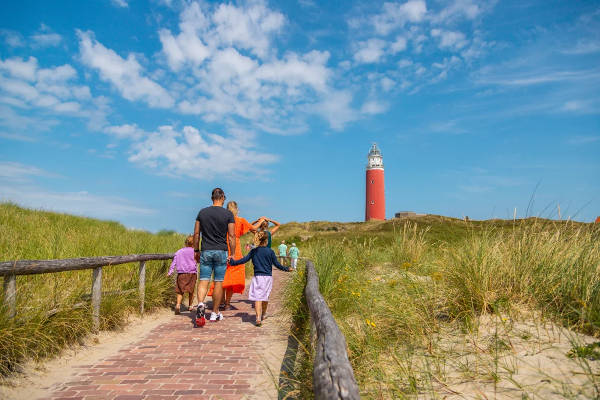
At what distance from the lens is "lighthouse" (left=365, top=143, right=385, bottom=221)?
59031mm

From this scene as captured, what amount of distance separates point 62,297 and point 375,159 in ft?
195

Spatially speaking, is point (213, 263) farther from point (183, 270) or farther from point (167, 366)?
point (167, 366)

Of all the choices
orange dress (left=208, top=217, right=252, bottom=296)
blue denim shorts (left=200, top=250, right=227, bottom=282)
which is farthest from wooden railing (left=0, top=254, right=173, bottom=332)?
orange dress (left=208, top=217, right=252, bottom=296)

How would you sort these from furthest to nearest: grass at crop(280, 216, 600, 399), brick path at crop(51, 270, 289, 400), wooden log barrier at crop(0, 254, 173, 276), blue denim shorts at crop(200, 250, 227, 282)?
blue denim shorts at crop(200, 250, 227, 282) < wooden log barrier at crop(0, 254, 173, 276) < brick path at crop(51, 270, 289, 400) < grass at crop(280, 216, 600, 399)

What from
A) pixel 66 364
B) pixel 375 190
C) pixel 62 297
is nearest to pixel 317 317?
pixel 66 364

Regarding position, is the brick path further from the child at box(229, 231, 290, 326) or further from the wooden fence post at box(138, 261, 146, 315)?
the wooden fence post at box(138, 261, 146, 315)

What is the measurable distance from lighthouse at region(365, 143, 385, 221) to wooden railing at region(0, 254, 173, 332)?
5365cm

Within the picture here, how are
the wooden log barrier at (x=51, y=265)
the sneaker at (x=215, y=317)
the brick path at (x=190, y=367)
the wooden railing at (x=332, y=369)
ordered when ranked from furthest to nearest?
the sneaker at (x=215, y=317) < the wooden log barrier at (x=51, y=265) < the brick path at (x=190, y=367) < the wooden railing at (x=332, y=369)

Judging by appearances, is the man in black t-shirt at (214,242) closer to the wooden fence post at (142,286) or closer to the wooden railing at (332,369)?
the wooden fence post at (142,286)

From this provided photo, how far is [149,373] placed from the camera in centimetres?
429

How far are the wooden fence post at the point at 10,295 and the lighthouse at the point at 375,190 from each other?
56375mm

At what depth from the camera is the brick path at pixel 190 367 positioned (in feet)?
12.4

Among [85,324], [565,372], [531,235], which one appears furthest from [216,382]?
[531,235]

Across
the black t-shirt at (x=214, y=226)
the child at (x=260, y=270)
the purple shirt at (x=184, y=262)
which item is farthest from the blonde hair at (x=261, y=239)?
the purple shirt at (x=184, y=262)
